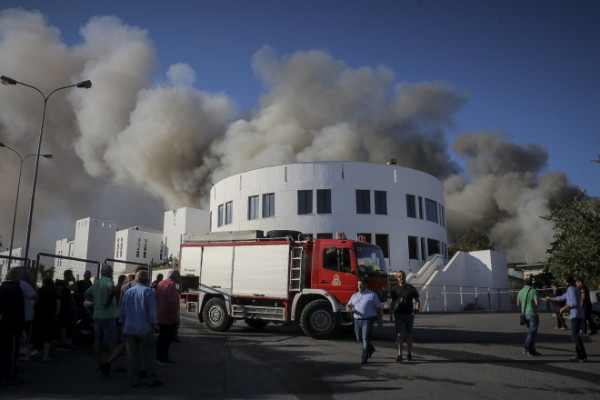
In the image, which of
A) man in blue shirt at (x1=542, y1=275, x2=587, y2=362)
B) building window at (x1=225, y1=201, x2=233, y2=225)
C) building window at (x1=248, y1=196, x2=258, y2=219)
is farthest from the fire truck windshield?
building window at (x1=225, y1=201, x2=233, y2=225)

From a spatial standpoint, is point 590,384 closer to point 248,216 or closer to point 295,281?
point 295,281

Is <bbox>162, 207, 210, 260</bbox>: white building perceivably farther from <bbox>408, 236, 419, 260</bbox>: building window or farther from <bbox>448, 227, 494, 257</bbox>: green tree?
<bbox>448, 227, 494, 257</bbox>: green tree

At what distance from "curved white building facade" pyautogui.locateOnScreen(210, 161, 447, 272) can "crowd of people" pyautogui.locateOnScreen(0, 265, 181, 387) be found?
23905 millimetres

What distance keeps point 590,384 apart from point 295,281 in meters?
7.20

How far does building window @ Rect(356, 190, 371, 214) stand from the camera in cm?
3366

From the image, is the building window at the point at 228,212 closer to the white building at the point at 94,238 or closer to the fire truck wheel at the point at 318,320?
the fire truck wheel at the point at 318,320

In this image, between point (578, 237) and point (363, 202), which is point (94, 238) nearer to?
point (363, 202)

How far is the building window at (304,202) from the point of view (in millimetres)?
33594

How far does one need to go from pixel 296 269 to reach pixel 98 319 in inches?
233

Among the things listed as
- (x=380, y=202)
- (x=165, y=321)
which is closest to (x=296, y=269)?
(x=165, y=321)

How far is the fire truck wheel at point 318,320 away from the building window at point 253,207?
78.1 feet

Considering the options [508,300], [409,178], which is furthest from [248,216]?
[508,300]

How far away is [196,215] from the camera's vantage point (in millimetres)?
50781

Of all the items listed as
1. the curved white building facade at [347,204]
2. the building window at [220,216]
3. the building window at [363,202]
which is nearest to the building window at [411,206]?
the curved white building facade at [347,204]
